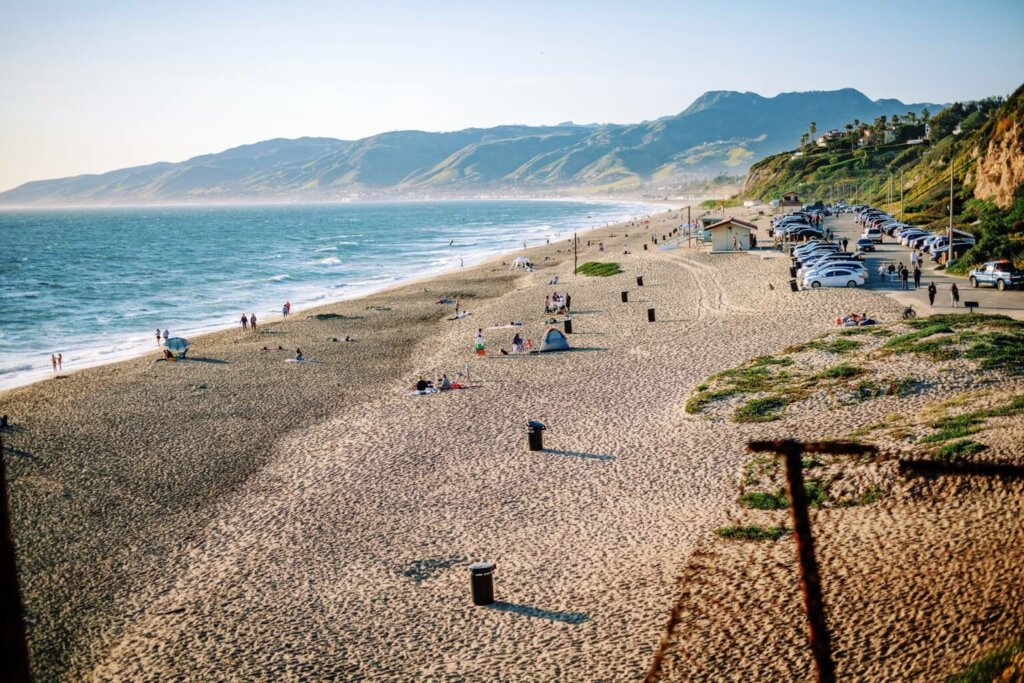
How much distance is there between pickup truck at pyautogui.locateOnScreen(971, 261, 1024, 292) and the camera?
34.8m

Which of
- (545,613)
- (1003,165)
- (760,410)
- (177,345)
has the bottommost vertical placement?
(545,613)

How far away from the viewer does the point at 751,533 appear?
48.3 ft

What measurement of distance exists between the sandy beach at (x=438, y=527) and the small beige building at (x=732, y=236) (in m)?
26.6

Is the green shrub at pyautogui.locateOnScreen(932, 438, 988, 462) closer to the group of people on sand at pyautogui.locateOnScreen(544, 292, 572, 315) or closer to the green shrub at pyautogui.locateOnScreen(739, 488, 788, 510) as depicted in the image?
the green shrub at pyautogui.locateOnScreen(739, 488, 788, 510)

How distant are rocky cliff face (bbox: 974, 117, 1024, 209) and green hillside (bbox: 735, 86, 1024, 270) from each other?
7cm

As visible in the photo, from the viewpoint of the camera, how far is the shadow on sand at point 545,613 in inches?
528

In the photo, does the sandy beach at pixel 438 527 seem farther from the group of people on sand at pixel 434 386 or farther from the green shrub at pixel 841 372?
the green shrub at pixel 841 372

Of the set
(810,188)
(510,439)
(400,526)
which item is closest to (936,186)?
(810,188)

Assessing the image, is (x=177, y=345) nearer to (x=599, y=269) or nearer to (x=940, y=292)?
(x=599, y=269)

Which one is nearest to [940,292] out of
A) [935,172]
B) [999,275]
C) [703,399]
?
[999,275]

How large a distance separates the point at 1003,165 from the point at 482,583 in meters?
55.4

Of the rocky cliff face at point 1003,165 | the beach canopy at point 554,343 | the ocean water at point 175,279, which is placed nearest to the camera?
the beach canopy at point 554,343

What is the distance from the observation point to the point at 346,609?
14.7 meters

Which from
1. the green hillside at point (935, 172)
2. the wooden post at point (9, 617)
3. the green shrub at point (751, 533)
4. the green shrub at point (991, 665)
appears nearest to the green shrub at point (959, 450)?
the green shrub at point (751, 533)
